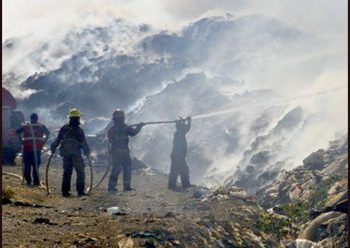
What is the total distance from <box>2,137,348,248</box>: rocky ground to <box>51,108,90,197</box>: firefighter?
34 cm

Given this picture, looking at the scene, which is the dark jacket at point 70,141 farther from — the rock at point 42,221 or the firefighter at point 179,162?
the rock at point 42,221

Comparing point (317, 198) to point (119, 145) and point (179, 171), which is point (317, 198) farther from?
point (119, 145)

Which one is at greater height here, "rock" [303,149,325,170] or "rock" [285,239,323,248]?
"rock" [303,149,325,170]

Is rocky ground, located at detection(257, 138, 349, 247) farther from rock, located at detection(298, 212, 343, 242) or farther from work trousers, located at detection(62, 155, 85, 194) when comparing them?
work trousers, located at detection(62, 155, 85, 194)

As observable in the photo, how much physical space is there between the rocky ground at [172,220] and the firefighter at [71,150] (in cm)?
34

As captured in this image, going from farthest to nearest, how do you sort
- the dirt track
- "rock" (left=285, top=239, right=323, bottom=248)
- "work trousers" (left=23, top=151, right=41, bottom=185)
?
1. "work trousers" (left=23, top=151, right=41, bottom=185)
2. "rock" (left=285, top=239, right=323, bottom=248)
3. the dirt track

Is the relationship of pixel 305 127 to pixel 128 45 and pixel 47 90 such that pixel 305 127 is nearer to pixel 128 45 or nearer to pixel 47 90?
pixel 47 90

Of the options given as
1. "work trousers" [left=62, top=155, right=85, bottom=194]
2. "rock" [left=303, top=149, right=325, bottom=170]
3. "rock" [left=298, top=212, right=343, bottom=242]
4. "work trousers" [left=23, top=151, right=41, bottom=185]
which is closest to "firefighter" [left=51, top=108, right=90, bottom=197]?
"work trousers" [left=62, top=155, right=85, bottom=194]

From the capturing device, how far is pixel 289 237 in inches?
369

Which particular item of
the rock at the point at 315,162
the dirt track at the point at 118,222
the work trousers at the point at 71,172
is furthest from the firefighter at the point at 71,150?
the rock at the point at 315,162

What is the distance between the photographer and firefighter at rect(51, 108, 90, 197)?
12367 mm

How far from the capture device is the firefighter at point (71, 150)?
1237 centimetres

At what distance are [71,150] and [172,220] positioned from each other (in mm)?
4755

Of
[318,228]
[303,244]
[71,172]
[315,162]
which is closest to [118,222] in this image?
[303,244]
